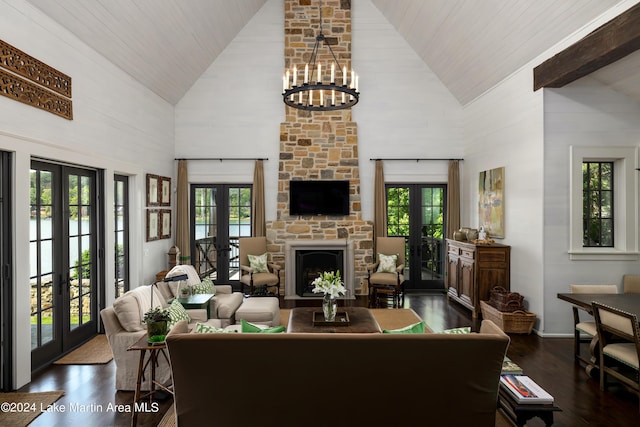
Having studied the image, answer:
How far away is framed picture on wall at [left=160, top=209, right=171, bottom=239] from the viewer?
23.3 ft

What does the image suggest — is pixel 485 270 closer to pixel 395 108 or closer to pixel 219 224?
pixel 395 108

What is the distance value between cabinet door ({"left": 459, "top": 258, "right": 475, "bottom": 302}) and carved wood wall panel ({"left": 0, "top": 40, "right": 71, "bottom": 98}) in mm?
5816

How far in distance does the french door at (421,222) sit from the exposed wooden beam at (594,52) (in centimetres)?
314

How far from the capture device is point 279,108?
7812mm

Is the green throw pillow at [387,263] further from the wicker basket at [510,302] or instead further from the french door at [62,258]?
the french door at [62,258]

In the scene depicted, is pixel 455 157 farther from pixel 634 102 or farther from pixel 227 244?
pixel 227 244

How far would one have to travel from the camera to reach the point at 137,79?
19.8ft

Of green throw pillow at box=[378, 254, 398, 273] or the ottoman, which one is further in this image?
green throw pillow at box=[378, 254, 398, 273]

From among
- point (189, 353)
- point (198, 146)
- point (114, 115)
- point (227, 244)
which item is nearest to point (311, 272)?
point (227, 244)

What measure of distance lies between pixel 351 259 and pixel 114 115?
461 centimetres

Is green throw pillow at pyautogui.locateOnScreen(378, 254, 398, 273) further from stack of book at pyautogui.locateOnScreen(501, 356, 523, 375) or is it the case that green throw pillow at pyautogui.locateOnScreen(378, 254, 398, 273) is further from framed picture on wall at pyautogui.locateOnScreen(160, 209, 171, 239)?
stack of book at pyautogui.locateOnScreen(501, 356, 523, 375)

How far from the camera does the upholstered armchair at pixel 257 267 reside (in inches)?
276

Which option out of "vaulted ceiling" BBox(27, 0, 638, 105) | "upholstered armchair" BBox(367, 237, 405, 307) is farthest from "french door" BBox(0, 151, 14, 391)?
"upholstered armchair" BBox(367, 237, 405, 307)

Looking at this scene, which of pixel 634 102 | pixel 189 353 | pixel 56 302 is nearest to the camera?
pixel 189 353
